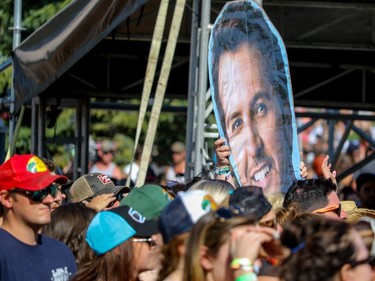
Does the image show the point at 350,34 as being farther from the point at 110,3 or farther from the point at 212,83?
the point at 212,83

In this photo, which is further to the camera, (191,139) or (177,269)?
(191,139)

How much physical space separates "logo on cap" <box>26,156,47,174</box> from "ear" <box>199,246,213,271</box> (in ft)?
6.58

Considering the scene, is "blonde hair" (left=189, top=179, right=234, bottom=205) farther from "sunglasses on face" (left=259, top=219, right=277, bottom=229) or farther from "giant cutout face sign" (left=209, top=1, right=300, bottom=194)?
"giant cutout face sign" (left=209, top=1, right=300, bottom=194)

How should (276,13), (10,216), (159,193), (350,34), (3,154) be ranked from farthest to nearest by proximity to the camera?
(3,154), (350,34), (276,13), (10,216), (159,193)

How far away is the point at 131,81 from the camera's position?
1393 cm

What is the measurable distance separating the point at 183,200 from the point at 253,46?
10.8 ft

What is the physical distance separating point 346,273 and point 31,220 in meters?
2.18

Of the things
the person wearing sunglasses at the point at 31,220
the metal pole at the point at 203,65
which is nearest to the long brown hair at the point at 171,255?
the person wearing sunglasses at the point at 31,220

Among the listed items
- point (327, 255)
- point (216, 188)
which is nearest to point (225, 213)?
point (327, 255)

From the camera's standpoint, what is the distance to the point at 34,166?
18.4 feet

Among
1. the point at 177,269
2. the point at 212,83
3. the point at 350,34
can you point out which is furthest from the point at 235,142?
the point at 350,34

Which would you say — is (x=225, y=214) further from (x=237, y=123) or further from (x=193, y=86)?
(x=193, y=86)

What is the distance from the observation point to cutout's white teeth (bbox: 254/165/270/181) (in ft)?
23.1

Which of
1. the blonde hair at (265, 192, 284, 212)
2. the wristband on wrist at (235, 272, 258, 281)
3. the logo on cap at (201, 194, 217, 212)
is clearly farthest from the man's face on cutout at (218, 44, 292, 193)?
the wristband on wrist at (235, 272, 258, 281)
